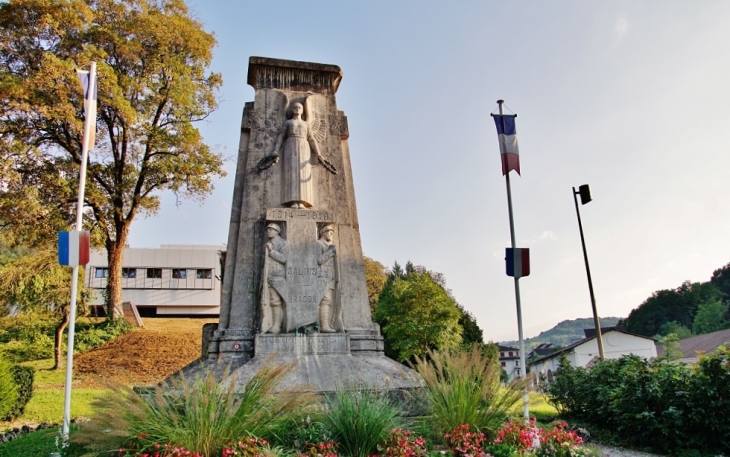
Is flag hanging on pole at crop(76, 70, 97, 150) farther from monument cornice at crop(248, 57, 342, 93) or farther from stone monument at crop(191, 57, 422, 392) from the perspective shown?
monument cornice at crop(248, 57, 342, 93)

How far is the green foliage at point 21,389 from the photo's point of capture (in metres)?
11.3

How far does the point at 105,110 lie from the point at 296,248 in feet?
54.9

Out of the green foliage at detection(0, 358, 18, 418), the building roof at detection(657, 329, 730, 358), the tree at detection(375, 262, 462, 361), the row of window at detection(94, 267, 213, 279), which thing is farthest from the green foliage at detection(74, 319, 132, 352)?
the building roof at detection(657, 329, 730, 358)

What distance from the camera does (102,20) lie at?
21.4m

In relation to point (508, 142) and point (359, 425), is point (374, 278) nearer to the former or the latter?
point (508, 142)

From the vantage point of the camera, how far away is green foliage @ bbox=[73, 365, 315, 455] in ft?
14.0

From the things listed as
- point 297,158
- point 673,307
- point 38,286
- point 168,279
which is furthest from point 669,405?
point 673,307

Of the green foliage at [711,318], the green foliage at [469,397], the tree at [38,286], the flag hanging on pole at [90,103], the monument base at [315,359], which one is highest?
the flag hanging on pole at [90,103]

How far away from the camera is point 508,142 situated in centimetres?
1048

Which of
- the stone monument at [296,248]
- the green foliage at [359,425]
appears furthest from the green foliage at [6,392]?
the green foliage at [359,425]

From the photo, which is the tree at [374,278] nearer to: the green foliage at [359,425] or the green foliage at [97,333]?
the green foliage at [97,333]

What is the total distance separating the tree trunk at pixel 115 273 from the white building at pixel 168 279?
2054cm

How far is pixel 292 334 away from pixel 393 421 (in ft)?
10.4

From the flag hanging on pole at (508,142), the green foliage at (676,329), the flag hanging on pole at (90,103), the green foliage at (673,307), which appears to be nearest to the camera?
the flag hanging on pole at (90,103)
